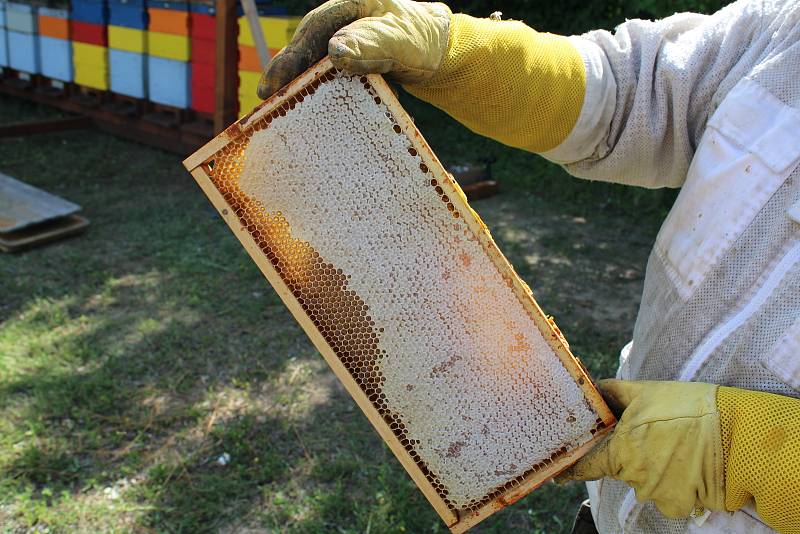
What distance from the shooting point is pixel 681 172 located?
146 cm

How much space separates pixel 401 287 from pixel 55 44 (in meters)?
7.10

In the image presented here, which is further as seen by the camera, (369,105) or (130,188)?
(130,188)

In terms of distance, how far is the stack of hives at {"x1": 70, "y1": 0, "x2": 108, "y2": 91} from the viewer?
6430mm

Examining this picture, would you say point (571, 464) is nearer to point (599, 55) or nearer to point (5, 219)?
point (599, 55)

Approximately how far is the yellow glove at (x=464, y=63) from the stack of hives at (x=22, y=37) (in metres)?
7.09

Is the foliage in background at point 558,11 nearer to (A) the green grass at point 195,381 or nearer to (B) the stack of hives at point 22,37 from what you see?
(A) the green grass at point 195,381

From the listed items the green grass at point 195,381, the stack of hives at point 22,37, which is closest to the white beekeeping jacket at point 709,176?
the green grass at point 195,381

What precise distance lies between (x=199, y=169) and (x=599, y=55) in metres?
0.83

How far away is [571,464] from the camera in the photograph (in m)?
1.30

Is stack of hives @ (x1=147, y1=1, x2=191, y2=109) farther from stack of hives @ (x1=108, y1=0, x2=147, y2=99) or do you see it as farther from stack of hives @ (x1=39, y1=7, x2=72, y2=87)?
stack of hives @ (x1=39, y1=7, x2=72, y2=87)

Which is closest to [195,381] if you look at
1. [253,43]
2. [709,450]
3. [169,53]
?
[709,450]

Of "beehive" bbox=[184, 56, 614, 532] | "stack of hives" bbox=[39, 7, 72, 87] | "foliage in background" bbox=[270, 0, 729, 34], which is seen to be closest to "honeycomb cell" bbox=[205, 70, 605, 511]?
"beehive" bbox=[184, 56, 614, 532]

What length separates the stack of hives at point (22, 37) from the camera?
7086 mm

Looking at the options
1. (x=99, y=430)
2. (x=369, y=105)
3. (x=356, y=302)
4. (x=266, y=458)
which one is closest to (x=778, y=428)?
(x=356, y=302)
